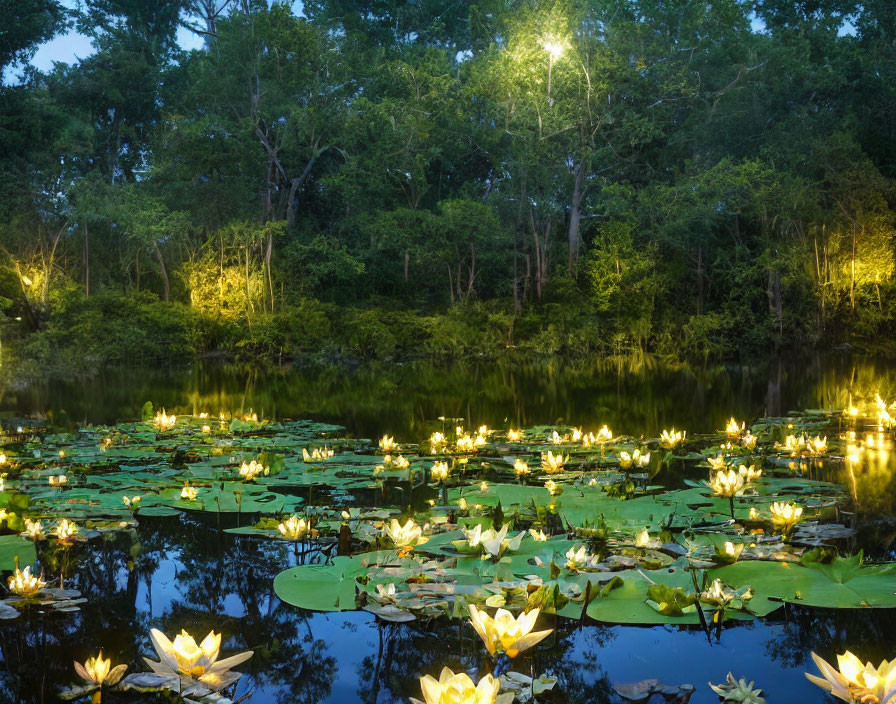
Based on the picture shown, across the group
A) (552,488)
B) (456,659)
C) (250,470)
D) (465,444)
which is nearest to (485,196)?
(465,444)

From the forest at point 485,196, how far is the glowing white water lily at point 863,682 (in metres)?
18.4

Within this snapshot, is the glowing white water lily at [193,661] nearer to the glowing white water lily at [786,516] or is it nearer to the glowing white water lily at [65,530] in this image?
the glowing white water lily at [65,530]

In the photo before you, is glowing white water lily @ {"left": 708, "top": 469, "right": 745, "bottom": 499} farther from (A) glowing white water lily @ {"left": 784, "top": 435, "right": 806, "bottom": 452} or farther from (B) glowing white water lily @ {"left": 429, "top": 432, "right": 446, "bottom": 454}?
(B) glowing white water lily @ {"left": 429, "top": 432, "right": 446, "bottom": 454}

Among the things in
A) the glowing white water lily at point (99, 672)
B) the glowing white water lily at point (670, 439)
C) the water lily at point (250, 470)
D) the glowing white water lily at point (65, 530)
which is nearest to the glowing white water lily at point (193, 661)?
the glowing white water lily at point (99, 672)

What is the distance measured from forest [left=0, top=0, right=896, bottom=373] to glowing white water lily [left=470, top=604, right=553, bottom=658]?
17.8 metres

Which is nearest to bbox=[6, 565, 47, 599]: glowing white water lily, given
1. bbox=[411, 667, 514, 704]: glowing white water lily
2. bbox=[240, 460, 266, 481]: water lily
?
bbox=[411, 667, 514, 704]: glowing white water lily

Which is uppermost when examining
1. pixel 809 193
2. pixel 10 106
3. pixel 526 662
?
pixel 10 106

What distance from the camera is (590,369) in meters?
16.5

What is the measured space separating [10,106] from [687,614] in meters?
A: 27.0

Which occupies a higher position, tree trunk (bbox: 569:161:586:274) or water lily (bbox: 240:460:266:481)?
tree trunk (bbox: 569:161:586:274)

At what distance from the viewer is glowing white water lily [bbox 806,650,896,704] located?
→ 1.83 meters

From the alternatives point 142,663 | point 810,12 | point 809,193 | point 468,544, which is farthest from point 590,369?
point 810,12

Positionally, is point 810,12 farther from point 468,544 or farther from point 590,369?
point 468,544

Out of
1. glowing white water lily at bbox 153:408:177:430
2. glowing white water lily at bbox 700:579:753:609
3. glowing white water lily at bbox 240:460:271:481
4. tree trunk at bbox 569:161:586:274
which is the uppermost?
tree trunk at bbox 569:161:586:274
